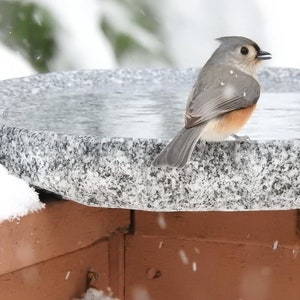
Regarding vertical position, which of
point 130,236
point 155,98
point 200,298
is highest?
point 155,98

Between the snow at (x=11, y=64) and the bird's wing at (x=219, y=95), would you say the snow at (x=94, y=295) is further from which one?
the snow at (x=11, y=64)

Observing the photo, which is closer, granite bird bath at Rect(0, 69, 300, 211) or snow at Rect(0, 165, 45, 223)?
granite bird bath at Rect(0, 69, 300, 211)

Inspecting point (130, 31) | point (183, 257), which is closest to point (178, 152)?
point (183, 257)

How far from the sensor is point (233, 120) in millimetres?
1476

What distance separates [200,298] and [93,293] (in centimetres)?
22

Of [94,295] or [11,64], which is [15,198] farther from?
[11,64]

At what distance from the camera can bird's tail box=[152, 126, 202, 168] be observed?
51.3 inches

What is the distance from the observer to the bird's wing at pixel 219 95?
56.7 inches

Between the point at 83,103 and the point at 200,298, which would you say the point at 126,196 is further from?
the point at 83,103

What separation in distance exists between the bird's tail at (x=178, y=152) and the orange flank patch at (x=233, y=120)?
0.24 ft

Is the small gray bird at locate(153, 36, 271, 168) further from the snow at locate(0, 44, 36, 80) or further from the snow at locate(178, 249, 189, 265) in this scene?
the snow at locate(0, 44, 36, 80)

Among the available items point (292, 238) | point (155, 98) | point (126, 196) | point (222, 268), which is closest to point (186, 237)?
point (222, 268)

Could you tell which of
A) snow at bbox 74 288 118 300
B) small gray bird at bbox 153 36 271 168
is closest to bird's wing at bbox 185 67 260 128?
small gray bird at bbox 153 36 271 168

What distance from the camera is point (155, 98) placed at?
2160mm
